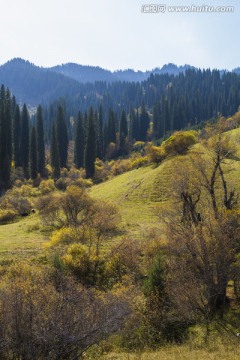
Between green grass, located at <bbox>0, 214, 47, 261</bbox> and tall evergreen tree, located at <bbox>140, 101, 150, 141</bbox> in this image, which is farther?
tall evergreen tree, located at <bbox>140, 101, 150, 141</bbox>

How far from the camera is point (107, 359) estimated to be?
1459 centimetres

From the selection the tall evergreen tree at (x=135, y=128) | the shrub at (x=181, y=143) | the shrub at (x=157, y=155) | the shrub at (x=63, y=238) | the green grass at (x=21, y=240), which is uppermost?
the tall evergreen tree at (x=135, y=128)

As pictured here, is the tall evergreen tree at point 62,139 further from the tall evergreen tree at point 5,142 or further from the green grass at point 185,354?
the green grass at point 185,354

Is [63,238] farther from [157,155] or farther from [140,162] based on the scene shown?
[140,162]

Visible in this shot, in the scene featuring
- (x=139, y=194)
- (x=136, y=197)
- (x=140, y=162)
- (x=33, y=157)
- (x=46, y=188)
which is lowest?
(x=46, y=188)

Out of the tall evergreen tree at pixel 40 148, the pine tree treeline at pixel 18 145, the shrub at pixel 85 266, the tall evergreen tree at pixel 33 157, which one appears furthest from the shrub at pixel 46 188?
the shrub at pixel 85 266

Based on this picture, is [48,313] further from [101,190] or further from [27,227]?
[101,190]

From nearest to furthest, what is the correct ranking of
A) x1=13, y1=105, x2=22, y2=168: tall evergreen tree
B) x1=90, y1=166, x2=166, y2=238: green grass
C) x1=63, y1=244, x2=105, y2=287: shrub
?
1. x1=63, y1=244, x2=105, y2=287: shrub
2. x1=90, y1=166, x2=166, y2=238: green grass
3. x1=13, y1=105, x2=22, y2=168: tall evergreen tree

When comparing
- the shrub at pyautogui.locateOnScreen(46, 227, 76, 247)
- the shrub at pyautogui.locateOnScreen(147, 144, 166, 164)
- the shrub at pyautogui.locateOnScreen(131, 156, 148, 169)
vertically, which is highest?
the shrub at pyautogui.locateOnScreen(147, 144, 166, 164)

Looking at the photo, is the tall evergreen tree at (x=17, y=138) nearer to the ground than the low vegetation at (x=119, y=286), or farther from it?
farther from it

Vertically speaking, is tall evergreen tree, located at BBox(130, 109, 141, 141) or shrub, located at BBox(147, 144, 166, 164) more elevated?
tall evergreen tree, located at BBox(130, 109, 141, 141)

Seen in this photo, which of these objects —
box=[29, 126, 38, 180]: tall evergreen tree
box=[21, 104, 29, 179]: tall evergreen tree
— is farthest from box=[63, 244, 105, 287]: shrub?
box=[21, 104, 29, 179]: tall evergreen tree

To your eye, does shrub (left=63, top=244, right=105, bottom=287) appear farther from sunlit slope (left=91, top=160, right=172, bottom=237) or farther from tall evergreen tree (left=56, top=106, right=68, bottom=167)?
tall evergreen tree (left=56, top=106, right=68, bottom=167)

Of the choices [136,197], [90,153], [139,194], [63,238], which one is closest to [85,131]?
[90,153]
